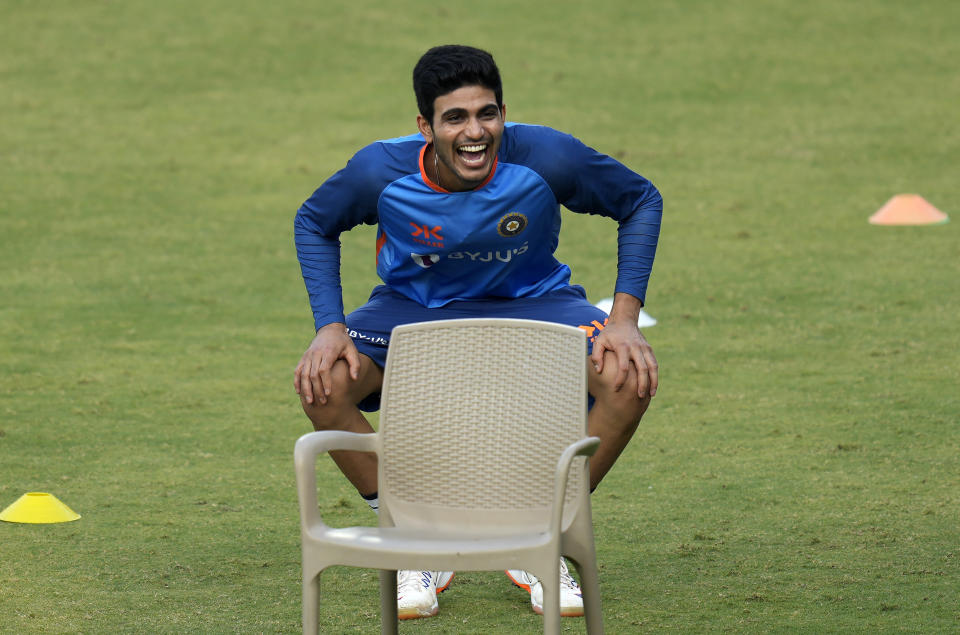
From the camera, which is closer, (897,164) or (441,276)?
(441,276)

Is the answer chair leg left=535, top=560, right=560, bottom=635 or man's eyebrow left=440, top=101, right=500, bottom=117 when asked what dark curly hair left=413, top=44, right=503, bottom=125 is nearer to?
man's eyebrow left=440, top=101, right=500, bottom=117

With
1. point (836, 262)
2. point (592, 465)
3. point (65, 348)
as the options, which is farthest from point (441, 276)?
point (836, 262)

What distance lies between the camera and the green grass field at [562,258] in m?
3.75

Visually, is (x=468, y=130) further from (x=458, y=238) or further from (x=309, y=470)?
(x=309, y=470)

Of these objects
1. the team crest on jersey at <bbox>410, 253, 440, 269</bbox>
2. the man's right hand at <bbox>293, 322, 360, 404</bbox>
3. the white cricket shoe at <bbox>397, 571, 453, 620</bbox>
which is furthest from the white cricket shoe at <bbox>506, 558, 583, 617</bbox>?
the team crest on jersey at <bbox>410, 253, 440, 269</bbox>

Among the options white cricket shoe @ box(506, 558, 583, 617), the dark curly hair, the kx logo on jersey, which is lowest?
white cricket shoe @ box(506, 558, 583, 617)

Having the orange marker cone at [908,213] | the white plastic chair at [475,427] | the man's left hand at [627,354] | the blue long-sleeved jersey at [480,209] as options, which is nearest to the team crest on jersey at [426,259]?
the blue long-sleeved jersey at [480,209]

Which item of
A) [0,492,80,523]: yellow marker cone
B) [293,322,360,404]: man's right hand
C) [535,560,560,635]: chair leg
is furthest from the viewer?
[0,492,80,523]: yellow marker cone

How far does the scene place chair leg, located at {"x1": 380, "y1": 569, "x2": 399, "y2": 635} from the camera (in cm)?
299

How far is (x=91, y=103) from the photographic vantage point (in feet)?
37.4

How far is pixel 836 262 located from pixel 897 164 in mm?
2417

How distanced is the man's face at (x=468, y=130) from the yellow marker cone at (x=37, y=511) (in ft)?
5.42

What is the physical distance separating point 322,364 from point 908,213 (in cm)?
579

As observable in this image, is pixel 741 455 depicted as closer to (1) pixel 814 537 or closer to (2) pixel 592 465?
(1) pixel 814 537
